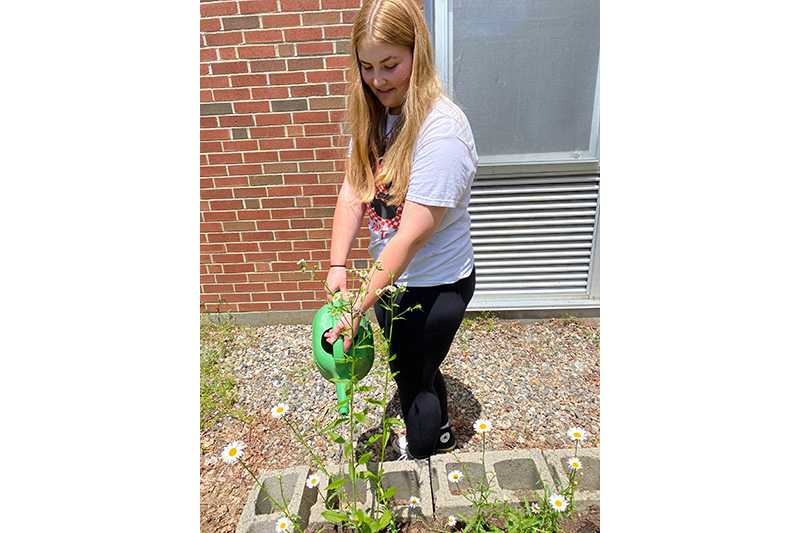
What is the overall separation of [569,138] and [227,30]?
8.50ft

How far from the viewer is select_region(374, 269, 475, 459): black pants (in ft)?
5.72

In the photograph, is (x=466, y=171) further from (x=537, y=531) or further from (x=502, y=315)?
(x=502, y=315)

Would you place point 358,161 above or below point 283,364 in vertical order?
above

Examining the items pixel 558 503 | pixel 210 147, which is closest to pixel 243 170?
pixel 210 147

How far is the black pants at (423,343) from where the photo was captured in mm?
1742

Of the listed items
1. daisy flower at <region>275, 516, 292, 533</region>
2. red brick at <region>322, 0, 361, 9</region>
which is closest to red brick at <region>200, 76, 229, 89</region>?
red brick at <region>322, 0, 361, 9</region>

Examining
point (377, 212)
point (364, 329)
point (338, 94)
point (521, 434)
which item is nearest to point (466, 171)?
point (377, 212)

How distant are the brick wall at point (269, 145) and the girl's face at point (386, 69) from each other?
1545mm

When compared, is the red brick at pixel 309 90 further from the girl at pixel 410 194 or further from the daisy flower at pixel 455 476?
the daisy flower at pixel 455 476

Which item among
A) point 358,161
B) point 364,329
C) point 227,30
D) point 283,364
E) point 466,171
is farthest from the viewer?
point 283,364

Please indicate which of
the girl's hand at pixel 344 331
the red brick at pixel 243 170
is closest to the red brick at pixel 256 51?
the red brick at pixel 243 170

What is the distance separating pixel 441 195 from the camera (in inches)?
59.4

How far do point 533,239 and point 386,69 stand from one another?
7.89 feet

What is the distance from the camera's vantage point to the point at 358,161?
1812 millimetres
